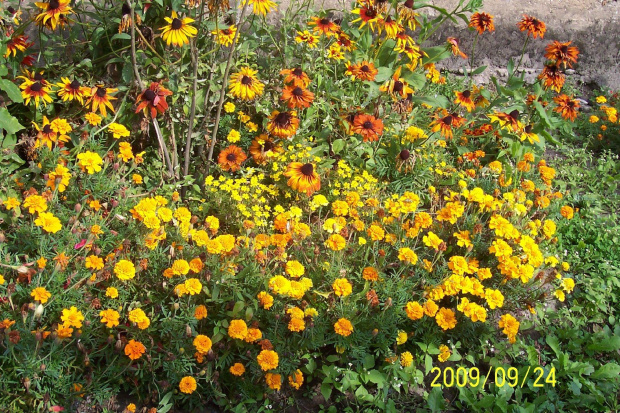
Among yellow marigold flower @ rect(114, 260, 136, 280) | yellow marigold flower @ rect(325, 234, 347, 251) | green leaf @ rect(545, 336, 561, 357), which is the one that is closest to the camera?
yellow marigold flower @ rect(114, 260, 136, 280)

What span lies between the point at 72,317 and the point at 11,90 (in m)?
1.34

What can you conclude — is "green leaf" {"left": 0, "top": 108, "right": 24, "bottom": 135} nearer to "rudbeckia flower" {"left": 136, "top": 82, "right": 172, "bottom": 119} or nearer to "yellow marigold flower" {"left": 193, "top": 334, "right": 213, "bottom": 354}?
"rudbeckia flower" {"left": 136, "top": 82, "right": 172, "bottom": 119}

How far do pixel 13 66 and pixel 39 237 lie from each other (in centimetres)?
106

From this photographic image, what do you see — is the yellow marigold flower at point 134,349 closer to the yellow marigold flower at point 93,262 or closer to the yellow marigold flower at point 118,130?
the yellow marigold flower at point 93,262

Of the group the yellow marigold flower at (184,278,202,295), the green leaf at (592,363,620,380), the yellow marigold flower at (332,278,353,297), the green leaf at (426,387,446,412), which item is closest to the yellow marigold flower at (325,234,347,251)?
the yellow marigold flower at (332,278,353,297)

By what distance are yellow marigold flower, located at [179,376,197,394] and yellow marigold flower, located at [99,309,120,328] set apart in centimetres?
33

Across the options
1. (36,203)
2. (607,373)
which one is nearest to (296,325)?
(36,203)

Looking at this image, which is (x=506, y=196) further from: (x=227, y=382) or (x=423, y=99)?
(x=227, y=382)

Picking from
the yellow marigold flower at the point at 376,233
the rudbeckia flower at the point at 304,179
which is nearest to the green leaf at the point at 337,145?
the rudbeckia flower at the point at 304,179

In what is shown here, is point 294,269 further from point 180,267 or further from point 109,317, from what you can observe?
point 109,317

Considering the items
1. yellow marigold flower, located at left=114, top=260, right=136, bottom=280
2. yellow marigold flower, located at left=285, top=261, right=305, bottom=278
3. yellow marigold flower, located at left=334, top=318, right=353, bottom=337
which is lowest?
yellow marigold flower, located at left=334, top=318, right=353, bottom=337

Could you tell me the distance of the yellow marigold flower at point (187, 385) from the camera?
2094 millimetres

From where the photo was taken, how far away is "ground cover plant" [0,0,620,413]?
2254 millimetres
